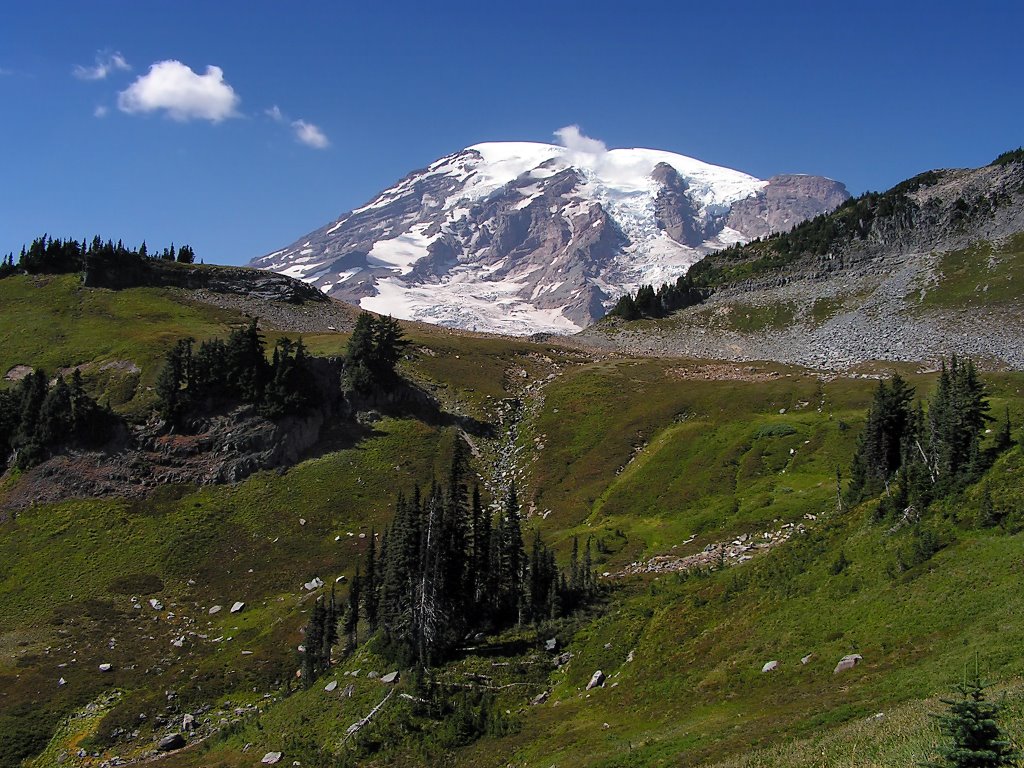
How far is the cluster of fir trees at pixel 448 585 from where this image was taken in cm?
4656

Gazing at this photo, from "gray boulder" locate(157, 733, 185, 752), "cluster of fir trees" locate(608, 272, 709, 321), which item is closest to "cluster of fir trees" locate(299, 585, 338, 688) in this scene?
"gray boulder" locate(157, 733, 185, 752)

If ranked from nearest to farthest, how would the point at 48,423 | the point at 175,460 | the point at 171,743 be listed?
the point at 171,743, the point at 48,423, the point at 175,460

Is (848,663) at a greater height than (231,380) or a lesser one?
lesser

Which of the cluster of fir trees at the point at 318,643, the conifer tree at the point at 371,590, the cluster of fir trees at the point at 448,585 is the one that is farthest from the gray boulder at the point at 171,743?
the conifer tree at the point at 371,590

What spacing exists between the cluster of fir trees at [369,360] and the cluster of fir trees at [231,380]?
29.5 feet

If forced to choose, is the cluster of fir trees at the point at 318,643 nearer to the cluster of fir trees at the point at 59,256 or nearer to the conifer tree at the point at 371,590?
the conifer tree at the point at 371,590

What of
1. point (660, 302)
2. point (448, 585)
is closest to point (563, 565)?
point (448, 585)

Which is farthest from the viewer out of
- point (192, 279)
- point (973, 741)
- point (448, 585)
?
point (192, 279)

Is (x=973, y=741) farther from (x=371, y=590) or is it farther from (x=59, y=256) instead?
(x=59, y=256)

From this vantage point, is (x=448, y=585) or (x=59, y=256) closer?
(x=448, y=585)

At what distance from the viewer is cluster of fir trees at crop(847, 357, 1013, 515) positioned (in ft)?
136

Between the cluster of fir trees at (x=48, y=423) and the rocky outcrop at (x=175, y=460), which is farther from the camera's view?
the cluster of fir trees at (x=48, y=423)

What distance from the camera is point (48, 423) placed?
270 ft

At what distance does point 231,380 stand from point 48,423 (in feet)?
65.1
